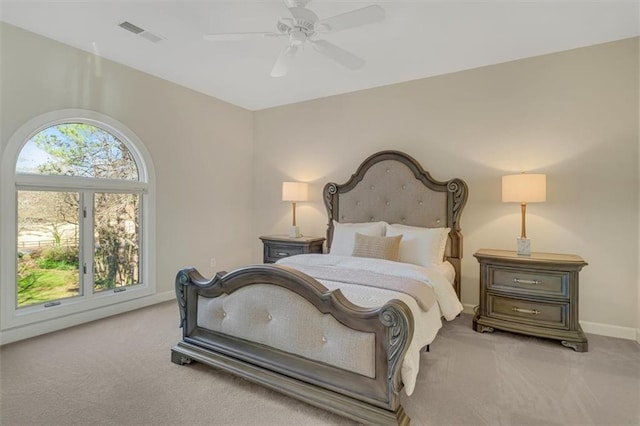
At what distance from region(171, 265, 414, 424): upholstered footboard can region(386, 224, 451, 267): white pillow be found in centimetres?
157

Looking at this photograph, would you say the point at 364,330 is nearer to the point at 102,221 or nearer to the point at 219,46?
the point at 219,46

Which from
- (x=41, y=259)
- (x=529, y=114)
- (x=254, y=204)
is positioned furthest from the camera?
(x=254, y=204)

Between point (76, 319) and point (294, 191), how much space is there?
9.17 ft

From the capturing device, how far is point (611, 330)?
119 inches

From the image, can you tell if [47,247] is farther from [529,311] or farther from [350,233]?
[529,311]

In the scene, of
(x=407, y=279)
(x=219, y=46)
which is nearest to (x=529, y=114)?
(x=407, y=279)

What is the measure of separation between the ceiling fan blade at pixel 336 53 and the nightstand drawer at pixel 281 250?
231 cm

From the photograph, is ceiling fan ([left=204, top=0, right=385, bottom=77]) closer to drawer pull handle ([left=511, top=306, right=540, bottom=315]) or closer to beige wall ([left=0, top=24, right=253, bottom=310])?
beige wall ([left=0, top=24, right=253, bottom=310])

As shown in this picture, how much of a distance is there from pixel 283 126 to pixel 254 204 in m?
1.35

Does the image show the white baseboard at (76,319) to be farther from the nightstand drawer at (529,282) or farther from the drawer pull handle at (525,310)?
the drawer pull handle at (525,310)

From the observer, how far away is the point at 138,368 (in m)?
2.40

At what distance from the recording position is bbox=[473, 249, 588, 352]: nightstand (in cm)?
279

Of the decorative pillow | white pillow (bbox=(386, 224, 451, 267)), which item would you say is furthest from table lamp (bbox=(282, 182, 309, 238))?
white pillow (bbox=(386, 224, 451, 267))

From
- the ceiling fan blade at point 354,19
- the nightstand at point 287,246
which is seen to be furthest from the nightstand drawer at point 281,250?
the ceiling fan blade at point 354,19
